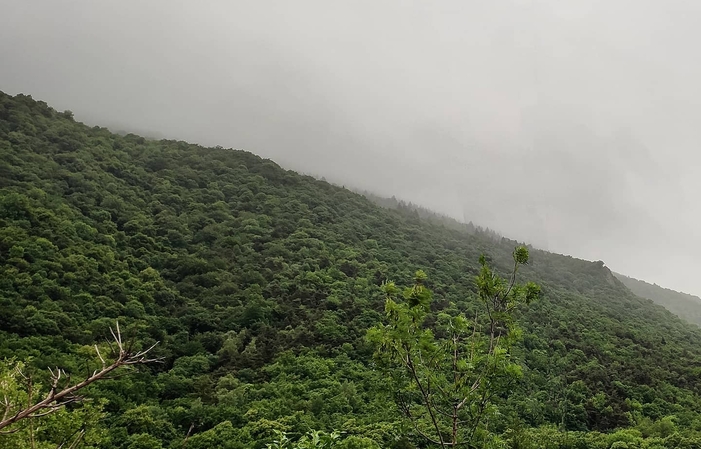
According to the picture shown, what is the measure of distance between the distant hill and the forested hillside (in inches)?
3084

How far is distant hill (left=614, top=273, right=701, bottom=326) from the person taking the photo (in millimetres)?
134250

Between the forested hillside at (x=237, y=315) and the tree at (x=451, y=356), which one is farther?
the forested hillside at (x=237, y=315)

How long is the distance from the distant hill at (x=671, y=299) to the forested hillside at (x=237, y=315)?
7833 cm

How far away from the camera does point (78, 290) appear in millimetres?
34812

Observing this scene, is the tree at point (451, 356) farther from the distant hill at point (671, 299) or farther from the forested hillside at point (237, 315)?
the distant hill at point (671, 299)

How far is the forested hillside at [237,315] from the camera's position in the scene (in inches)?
1063

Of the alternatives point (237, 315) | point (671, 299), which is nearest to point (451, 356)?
point (237, 315)

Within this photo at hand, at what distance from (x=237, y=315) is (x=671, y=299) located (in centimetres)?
15947

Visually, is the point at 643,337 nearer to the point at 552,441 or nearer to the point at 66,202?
the point at 552,441

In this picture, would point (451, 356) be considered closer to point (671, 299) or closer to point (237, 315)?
point (237, 315)

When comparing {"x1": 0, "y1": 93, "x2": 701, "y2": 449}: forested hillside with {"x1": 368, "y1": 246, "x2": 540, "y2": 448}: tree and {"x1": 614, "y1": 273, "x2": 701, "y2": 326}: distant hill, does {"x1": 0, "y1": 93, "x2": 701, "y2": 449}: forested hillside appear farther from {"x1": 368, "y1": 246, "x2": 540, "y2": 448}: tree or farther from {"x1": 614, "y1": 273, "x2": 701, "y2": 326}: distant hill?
{"x1": 614, "y1": 273, "x2": 701, "y2": 326}: distant hill

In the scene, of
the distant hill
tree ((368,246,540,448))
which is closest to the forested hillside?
tree ((368,246,540,448))

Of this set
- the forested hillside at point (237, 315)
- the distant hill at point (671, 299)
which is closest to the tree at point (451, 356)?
the forested hillside at point (237, 315)

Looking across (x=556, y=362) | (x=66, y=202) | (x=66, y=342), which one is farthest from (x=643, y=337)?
(x=66, y=202)
